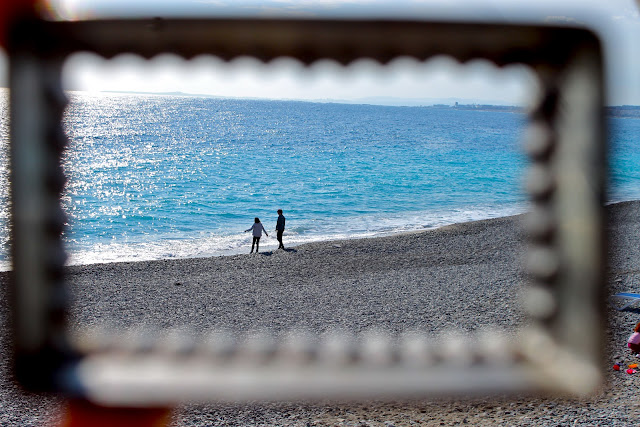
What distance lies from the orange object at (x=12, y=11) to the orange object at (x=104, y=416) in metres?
0.90

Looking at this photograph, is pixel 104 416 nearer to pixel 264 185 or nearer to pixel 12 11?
pixel 12 11

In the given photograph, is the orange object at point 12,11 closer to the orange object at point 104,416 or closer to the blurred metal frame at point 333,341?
the blurred metal frame at point 333,341

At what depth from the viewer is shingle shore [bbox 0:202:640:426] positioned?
7.03 m

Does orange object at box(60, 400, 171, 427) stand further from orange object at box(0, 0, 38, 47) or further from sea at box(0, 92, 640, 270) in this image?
orange object at box(0, 0, 38, 47)

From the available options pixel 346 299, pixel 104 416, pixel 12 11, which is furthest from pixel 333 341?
pixel 346 299

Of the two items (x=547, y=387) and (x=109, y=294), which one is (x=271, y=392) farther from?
(x=109, y=294)

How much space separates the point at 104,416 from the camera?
1428mm

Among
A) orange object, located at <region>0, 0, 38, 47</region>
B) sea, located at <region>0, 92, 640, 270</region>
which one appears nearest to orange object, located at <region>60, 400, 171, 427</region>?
sea, located at <region>0, 92, 640, 270</region>

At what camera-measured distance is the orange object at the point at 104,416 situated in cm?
138

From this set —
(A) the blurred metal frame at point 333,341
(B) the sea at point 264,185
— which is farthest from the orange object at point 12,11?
(B) the sea at point 264,185

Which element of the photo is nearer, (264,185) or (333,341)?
(333,341)

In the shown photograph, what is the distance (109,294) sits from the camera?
53.6 feet

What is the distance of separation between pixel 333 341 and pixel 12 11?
1.09 metres

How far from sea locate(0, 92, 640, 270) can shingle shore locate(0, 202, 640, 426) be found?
124 inches
